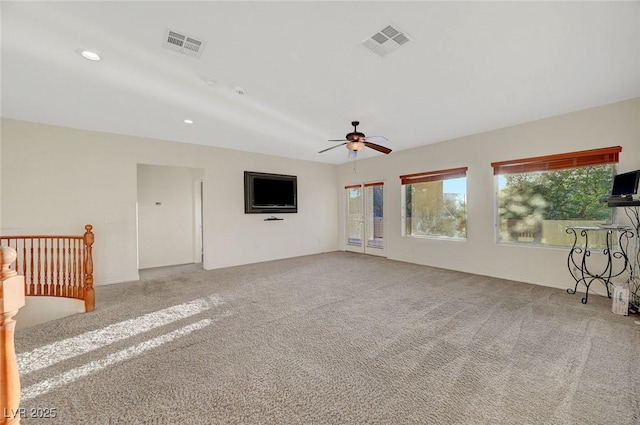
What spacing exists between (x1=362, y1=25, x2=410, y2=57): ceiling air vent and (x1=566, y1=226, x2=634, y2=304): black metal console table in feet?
11.4

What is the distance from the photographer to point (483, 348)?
232 cm

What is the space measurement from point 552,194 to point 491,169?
99 centimetres

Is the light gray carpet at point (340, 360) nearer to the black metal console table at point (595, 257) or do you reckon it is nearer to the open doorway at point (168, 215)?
the black metal console table at point (595, 257)

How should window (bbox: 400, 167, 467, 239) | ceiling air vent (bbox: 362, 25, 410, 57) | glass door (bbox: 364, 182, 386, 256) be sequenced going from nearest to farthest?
ceiling air vent (bbox: 362, 25, 410, 57) → window (bbox: 400, 167, 467, 239) → glass door (bbox: 364, 182, 386, 256)

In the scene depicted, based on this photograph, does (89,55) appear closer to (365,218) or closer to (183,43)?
(183,43)

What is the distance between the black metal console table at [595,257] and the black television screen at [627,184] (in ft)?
1.76

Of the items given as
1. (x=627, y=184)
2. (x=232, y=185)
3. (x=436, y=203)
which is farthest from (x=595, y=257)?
(x=232, y=185)

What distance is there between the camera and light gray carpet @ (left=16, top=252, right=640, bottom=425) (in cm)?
163

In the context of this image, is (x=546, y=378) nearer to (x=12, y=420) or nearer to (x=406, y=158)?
(x=12, y=420)

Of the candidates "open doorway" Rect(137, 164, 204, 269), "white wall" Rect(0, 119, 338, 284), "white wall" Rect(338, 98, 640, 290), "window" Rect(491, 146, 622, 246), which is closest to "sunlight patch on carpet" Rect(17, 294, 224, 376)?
"white wall" Rect(0, 119, 338, 284)

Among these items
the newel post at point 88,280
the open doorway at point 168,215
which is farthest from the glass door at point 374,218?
the newel post at point 88,280

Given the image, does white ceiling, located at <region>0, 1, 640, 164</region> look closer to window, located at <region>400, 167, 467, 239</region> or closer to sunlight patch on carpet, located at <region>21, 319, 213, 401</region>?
window, located at <region>400, 167, 467, 239</region>

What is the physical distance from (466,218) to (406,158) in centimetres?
196

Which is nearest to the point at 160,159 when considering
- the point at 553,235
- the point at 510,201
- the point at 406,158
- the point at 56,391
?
the point at 56,391
